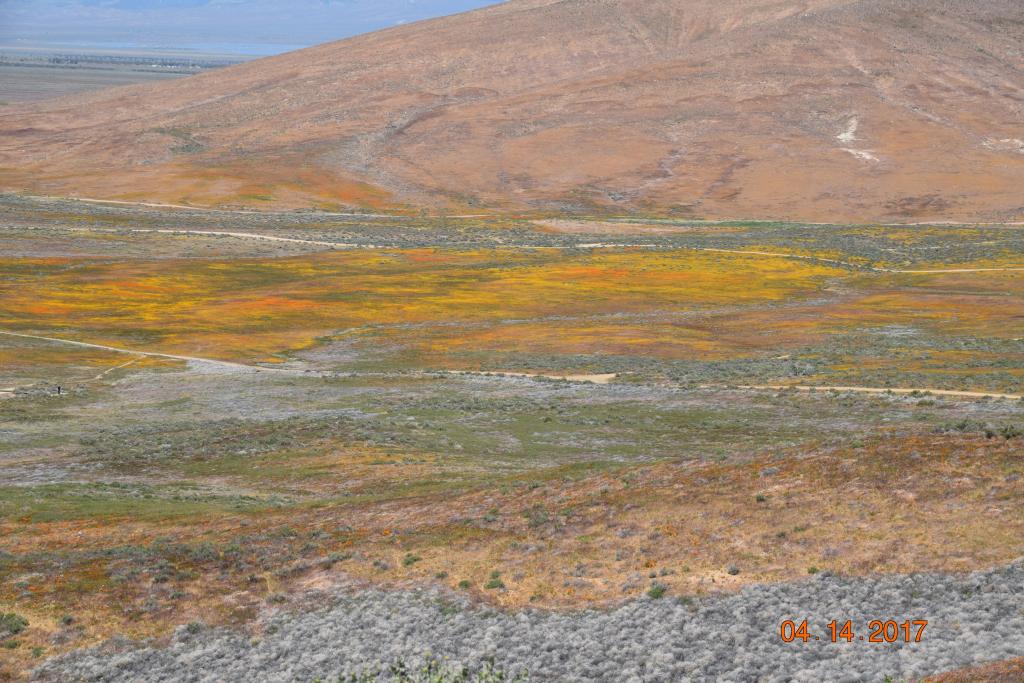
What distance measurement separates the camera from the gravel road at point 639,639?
21.0m

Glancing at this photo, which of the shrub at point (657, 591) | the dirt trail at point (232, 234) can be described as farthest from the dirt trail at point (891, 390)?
the dirt trail at point (232, 234)

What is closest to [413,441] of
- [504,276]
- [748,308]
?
[748,308]

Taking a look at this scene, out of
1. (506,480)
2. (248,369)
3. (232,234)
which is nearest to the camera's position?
(506,480)

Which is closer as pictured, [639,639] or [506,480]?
[639,639]

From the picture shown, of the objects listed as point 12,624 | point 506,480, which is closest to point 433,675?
point 12,624

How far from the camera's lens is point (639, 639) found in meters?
22.9

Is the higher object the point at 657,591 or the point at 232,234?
the point at 657,591

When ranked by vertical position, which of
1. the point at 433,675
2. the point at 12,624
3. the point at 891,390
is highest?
the point at 433,675

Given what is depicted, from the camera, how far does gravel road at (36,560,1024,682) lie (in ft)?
69.0

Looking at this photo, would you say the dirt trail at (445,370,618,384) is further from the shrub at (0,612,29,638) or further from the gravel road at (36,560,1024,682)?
the shrub at (0,612,29,638)

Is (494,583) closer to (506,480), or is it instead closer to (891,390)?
(506,480)

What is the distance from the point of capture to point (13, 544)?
31.9m

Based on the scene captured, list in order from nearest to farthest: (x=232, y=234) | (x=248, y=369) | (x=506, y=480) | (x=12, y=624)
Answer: (x=12, y=624) < (x=506, y=480) < (x=248, y=369) < (x=232, y=234)

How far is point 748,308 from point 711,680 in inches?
2880
